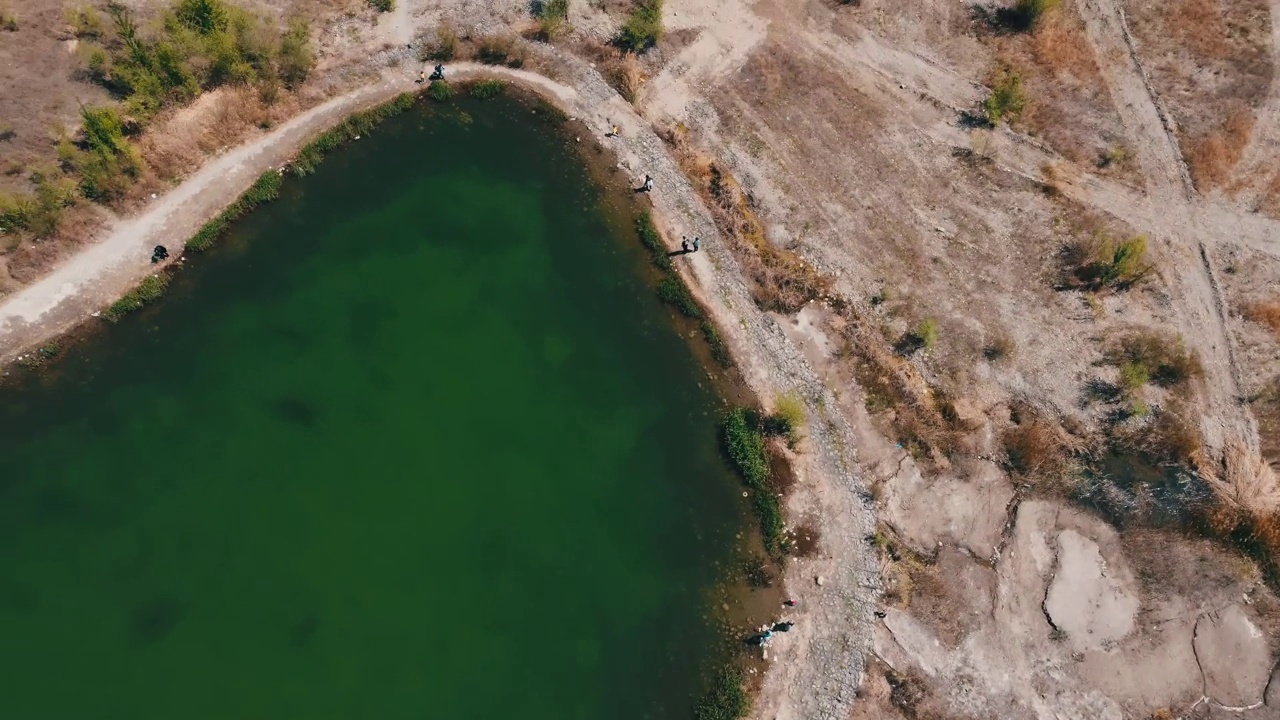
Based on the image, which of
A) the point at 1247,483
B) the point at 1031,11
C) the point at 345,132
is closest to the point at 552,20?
the point at 345,132

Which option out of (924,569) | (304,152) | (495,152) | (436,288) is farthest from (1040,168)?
(304,152)

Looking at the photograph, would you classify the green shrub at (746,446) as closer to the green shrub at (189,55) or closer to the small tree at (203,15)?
the green shrub at (189,55)

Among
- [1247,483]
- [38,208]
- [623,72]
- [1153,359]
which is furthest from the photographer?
[623,72]

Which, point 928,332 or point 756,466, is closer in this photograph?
point 756,466

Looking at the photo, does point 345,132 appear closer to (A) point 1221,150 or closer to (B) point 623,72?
(B) point 623,72

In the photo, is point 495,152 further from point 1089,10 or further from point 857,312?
point 1089,10

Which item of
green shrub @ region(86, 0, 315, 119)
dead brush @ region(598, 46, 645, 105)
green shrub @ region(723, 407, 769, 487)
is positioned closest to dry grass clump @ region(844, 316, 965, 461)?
green shrub @ region(723, 407, 769, 487)

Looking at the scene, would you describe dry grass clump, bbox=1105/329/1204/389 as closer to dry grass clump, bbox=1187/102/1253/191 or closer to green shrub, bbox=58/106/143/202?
dry grass clump, bbox=1187/102/1253/191
